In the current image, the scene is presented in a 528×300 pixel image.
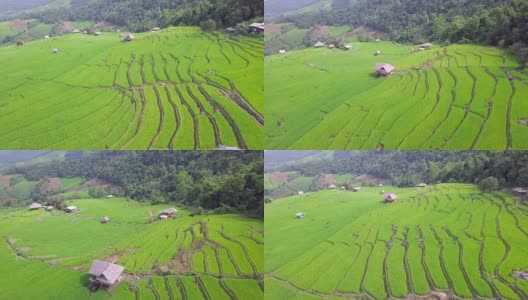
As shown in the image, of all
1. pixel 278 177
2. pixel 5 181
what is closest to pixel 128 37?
pixel 5 181

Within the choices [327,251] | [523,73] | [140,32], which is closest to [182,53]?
[140,32]

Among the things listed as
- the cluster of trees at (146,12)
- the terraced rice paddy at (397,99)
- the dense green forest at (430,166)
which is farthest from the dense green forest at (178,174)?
the cluster of trees at (146,12)

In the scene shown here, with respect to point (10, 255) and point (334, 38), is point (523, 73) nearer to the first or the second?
point (334, 38)

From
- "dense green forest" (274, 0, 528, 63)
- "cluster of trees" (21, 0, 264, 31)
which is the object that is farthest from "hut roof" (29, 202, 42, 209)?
"dense green forest" (274, 0, 528, 63)

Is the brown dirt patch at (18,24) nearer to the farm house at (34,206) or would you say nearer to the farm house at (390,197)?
the farm house at (34,206)

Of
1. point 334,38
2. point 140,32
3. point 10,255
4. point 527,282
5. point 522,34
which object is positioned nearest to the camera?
point 527,282
